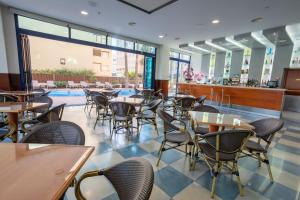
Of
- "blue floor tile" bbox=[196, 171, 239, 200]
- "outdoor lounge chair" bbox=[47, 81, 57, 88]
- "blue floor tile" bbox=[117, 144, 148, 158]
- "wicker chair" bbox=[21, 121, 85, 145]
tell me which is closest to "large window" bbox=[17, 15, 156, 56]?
"blue floor tile" bbox=[117, 144, 148, 158]

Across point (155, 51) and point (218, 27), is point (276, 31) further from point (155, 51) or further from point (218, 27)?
point (155, 51)

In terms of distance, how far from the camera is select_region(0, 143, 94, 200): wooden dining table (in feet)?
2.25

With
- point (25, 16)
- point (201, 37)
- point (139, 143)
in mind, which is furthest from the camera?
point (201, 37)

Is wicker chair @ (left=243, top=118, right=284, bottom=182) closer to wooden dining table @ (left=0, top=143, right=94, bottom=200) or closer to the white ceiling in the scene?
wooden dining table @ (left=0, top=143, right=94, bottom=200)

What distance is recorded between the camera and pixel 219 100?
7.09 metres

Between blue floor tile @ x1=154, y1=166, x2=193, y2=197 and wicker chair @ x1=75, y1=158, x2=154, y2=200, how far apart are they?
40.3 inches

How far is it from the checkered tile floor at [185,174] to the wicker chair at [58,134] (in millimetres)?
711

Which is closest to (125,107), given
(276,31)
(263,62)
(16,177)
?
(16,177)

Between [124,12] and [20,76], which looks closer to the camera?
[124,12]

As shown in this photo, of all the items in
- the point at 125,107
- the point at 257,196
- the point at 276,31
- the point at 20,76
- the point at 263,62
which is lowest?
the point at 257,196

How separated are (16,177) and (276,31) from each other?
724 centimetres

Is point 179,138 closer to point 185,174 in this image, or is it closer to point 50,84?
point 185,174

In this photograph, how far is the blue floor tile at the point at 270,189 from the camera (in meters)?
1.77

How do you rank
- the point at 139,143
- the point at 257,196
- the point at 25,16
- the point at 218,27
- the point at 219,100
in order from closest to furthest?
the point at 257,196
the point at 139,143
the point at 25,16
the point at 218,27
the point at 219,100
